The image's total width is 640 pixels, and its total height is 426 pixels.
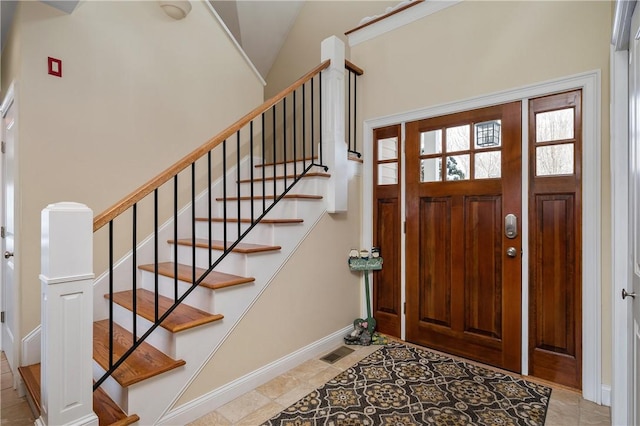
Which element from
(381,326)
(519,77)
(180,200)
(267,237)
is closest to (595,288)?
(519,77)

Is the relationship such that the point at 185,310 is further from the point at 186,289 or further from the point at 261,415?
the point at 261,415

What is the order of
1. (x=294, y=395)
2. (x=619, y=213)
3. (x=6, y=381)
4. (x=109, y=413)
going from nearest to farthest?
(x=109, y=413) < (x=619, y=213) < (x=294, y=395) < (x=6, y=381)

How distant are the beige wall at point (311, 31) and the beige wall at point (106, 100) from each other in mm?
1119

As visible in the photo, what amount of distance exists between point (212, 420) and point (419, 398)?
1.24 meters

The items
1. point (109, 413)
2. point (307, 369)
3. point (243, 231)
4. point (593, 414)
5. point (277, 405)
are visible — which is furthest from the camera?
point (243, 231)

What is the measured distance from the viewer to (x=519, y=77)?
2357 millimetres

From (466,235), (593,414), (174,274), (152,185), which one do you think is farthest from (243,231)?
(593,414)

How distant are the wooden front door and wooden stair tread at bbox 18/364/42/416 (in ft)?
8.47

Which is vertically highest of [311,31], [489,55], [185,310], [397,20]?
[311,31]

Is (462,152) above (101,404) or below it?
above

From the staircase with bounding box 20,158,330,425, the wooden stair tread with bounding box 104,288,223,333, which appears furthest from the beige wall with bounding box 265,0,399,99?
the wooden stair tread with bounding box 104,288,223,333

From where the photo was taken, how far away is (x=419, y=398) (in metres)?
2.08

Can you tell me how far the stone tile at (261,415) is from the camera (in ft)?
6.11

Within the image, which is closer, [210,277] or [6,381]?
[210,277]
